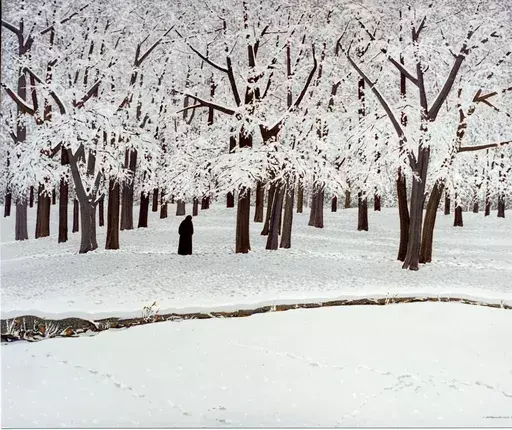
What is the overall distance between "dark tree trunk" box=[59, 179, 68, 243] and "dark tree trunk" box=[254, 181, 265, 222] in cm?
229

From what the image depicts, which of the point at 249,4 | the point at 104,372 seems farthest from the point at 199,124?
the point at 104,372

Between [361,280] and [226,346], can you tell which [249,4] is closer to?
[361,280]

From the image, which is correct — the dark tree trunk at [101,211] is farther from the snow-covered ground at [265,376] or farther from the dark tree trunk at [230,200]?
the snow-covered ground at [265,376]

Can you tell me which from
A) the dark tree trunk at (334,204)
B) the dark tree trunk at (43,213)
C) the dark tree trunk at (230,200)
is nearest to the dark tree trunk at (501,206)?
the dark tree trunk at (334,204)

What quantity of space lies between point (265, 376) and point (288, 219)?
2.86m

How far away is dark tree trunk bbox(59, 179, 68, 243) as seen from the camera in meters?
5.60

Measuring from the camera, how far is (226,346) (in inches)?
140

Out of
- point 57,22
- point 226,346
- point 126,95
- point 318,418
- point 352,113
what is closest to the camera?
point 318,418

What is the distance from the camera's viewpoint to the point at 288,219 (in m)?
5.95

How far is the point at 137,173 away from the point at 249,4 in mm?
2584

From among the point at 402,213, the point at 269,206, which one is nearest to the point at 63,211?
the point at 269,206

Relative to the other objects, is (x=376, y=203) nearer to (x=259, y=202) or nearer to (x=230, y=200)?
(x=259, y=202)

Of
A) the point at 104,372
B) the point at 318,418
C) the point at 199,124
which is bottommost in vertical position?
the point at 318,418

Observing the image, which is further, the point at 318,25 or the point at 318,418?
the point at 318,25
